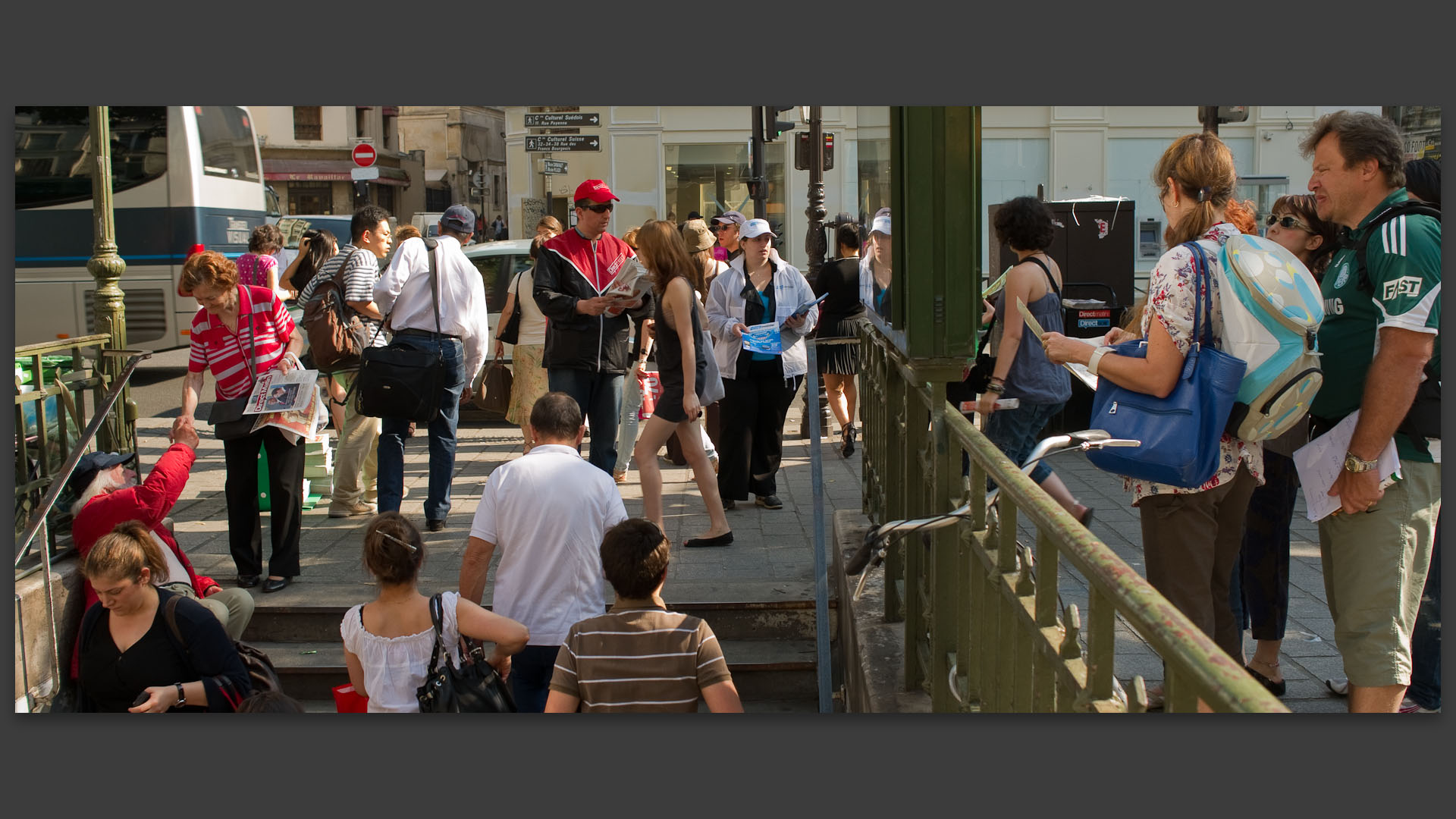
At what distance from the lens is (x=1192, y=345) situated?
303cm

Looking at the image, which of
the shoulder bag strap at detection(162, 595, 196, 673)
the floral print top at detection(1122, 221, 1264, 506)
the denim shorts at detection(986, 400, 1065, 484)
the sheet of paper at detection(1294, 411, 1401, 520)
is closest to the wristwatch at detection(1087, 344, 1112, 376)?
the floral print top at detection(1122, 221, 1264, 506)

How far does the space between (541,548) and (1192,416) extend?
80.9 inches

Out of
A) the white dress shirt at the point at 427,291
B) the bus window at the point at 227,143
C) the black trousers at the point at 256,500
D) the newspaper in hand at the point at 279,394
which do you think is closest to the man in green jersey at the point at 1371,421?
the white dress shirt at the point at 427,291

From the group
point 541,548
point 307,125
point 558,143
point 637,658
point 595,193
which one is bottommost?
point 637,658

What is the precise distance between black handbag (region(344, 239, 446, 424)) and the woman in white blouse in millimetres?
2245

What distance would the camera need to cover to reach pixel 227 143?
50.3 feet

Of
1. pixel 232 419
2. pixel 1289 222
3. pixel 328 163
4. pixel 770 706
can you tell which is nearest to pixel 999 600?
pixel 1289 222

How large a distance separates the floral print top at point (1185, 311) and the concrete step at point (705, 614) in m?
2.35

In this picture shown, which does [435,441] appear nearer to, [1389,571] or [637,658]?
[637,658]

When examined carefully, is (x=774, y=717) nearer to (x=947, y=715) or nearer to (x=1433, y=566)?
(x=947, y=715)

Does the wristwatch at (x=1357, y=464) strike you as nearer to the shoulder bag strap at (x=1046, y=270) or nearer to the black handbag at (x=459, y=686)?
the shoulder bag strap at (x=1046, y=270)

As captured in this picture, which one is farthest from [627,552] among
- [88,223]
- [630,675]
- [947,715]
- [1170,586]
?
[88,223]

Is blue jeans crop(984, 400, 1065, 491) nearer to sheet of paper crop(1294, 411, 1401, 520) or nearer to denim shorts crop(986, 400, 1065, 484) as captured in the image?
denim shorts crop(986, 400, 1065, 484)

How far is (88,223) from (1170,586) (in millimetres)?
13825
